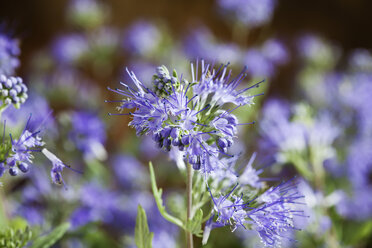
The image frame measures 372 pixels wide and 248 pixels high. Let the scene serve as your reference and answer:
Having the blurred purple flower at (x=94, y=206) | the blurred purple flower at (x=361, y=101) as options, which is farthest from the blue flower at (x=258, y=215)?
the blurred purple flower at (x=361, y=101)

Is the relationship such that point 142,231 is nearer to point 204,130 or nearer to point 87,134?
point 204,130

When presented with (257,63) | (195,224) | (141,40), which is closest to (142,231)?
(195,224)

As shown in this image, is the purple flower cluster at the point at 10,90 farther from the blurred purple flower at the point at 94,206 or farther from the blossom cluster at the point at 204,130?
the blurred purple flower at the point at 94,206

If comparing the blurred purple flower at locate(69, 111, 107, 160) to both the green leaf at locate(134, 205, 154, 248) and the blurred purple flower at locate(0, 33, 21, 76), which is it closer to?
the blurred purple flower at locate(0, 33, 21, 76)

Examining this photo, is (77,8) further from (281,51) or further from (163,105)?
(163,105)

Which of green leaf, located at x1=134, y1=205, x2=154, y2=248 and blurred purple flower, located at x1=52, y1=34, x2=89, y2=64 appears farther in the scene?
blurred purple flower, located at x1=52, y1=34, x2=89, y2=64

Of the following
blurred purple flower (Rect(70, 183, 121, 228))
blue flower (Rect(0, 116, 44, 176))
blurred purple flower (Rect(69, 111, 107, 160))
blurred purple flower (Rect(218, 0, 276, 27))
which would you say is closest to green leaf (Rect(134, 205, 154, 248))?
blue flower (Rect(0, 116, 44, 176))

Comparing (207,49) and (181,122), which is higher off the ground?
(207,49)

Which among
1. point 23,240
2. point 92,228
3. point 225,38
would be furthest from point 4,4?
point 23,240
